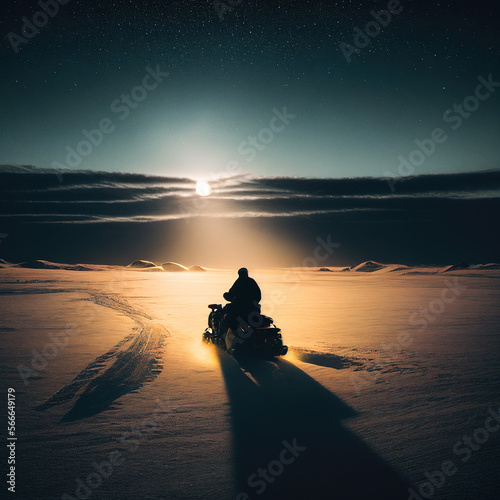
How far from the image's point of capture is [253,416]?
538 cm

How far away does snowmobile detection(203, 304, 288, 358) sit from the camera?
834cm

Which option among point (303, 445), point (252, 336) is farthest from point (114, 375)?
point (303, 445)

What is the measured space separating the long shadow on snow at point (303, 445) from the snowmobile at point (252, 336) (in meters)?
1.40

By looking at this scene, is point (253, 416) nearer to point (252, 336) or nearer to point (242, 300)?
point (252, 336)

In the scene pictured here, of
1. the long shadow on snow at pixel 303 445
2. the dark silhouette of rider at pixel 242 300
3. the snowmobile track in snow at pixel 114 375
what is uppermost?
the dark silhouette of rider at pixel 242 300

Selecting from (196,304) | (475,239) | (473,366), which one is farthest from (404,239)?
(473,366)

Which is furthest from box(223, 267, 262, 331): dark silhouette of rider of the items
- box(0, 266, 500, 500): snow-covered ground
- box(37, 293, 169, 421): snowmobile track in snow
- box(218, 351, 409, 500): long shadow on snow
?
box(218, 351, 409, 500): long shadow on snow

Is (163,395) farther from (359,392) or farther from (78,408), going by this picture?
(359,392)

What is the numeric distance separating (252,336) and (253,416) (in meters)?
3.06

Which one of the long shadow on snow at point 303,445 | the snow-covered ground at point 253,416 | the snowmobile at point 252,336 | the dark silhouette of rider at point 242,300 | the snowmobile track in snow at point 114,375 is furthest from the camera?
the dark silhouette of rider at point 242,300

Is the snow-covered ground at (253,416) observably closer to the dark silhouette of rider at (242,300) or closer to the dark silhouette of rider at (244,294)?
the dark silhouette of rider at (242,300)

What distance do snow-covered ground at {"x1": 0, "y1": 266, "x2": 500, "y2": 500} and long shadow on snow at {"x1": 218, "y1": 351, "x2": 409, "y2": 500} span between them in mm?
16

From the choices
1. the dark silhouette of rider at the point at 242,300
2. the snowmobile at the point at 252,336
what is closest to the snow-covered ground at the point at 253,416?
the snowmobile at the point at 252,336

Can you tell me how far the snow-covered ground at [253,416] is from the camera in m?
3.81
